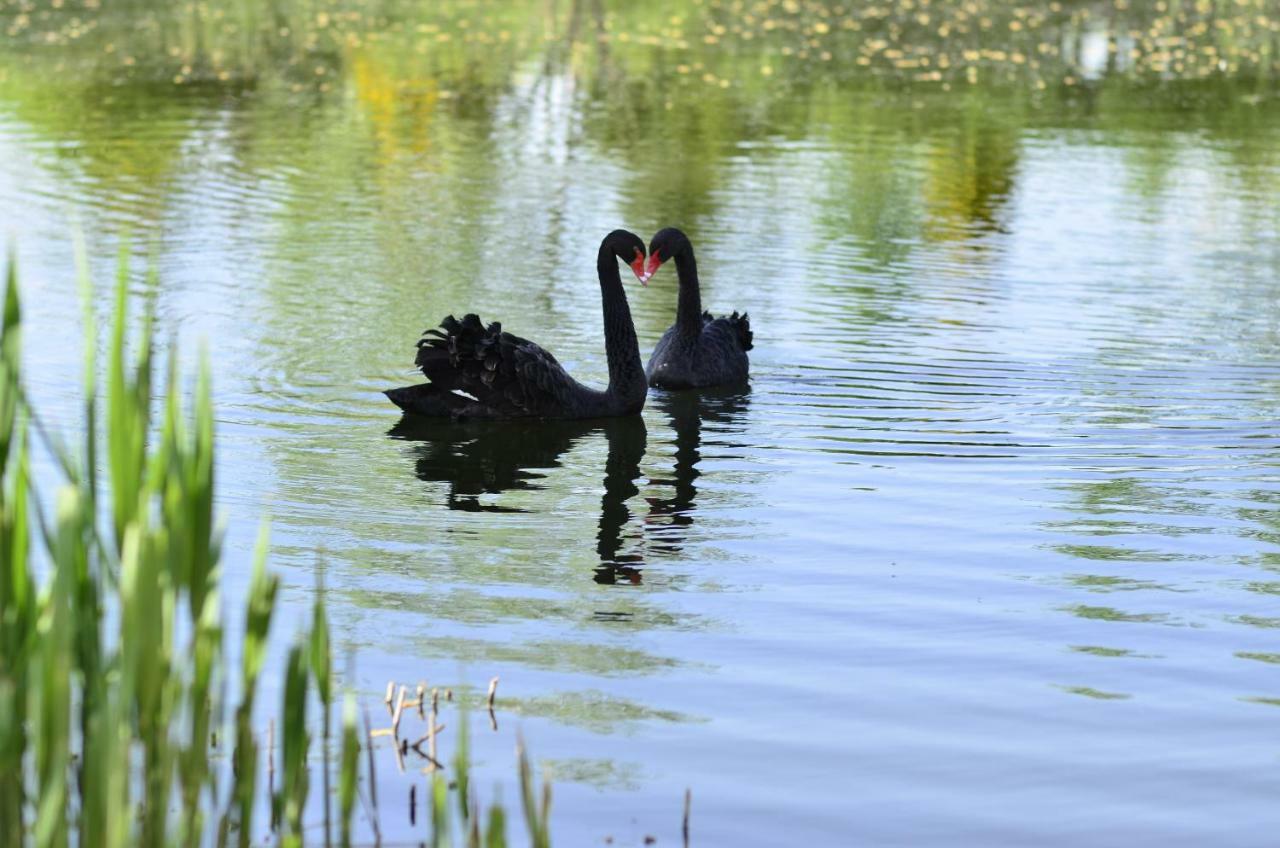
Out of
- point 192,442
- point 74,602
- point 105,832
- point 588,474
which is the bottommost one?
point 588,474

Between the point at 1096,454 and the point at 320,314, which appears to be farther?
the point at 320,314

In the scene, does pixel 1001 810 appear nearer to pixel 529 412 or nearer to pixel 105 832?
pixel 105 832

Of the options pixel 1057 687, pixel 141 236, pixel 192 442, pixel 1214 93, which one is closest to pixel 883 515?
pixel 1057 687

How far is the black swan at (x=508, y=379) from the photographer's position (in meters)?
9.13

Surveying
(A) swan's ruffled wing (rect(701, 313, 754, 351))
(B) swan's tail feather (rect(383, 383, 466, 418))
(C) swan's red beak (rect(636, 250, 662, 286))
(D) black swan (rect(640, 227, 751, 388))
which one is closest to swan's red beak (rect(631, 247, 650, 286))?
(C) swan's red beak (rect(636, 250, 662, 286))

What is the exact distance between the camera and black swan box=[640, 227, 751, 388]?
10102 millimetres

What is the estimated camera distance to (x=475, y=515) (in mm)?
7562

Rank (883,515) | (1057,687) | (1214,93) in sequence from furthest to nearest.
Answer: (1214,93), (883,515), (1057,687)

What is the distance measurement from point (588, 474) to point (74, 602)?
569cm

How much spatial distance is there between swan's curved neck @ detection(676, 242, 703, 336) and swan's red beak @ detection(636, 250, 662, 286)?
16cm

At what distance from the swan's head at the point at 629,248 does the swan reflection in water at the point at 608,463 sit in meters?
0.76

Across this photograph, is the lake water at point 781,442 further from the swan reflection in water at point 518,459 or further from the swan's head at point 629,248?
the swan's head at point 629,248

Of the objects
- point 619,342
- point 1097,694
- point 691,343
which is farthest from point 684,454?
point 1097,694

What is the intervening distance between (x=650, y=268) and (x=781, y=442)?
1416 millimetres
